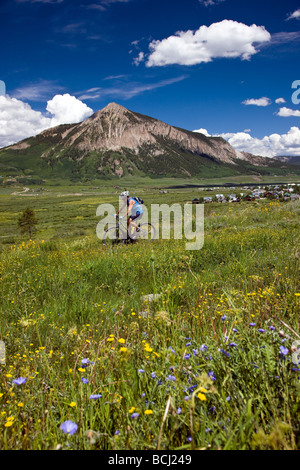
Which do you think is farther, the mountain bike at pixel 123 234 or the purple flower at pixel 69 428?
the mountain bike at pixel 123 234

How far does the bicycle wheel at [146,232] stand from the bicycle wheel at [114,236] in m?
0.83

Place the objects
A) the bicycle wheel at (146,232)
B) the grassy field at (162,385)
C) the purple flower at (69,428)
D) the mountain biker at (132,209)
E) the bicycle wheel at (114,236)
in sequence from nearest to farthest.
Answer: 1. the purple flower at (69,428)
2. the grassy field at (162,385)
3. the mountain biker at (132,209)
4. the bicycle wheel at (114,236)
5. the bicycle wheel at (146,232)

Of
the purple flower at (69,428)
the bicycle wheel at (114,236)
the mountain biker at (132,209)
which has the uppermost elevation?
the mountain biker at (132,209)

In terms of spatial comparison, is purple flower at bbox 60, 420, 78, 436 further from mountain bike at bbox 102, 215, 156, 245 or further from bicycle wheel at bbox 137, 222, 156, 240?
bicycle wheel at bbox 137, 222, 156, 240

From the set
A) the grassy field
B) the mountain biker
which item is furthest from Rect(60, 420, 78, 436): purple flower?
the mountain biker

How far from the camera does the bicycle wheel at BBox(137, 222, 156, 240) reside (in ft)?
44.0

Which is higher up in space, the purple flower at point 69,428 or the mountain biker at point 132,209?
the mountain biker at point 132,209

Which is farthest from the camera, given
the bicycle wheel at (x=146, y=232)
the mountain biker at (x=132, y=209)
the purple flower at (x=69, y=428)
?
the bicycle wheel at (x=146, y=232)

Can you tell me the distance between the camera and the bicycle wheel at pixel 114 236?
42.9 ft

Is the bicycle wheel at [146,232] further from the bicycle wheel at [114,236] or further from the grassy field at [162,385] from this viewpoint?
the grassy field at [162,385]

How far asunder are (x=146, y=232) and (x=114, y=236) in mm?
1622

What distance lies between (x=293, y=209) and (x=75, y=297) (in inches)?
621

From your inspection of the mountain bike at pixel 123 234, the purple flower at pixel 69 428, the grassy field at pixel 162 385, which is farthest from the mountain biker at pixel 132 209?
the purple flower at pixel 69 428
